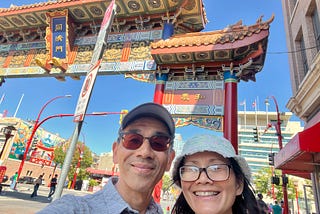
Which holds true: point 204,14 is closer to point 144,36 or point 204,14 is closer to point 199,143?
point 144,36

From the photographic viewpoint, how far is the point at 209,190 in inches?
60.3

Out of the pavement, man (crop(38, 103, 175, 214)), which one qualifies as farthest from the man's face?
the pavement

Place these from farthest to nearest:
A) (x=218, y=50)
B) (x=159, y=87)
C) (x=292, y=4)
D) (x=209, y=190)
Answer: (x=292, y=4), (x=159, y=87), (x=218, y=50), (x=209, y=190)

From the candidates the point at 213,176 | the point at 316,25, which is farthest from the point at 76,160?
the point at 213,176

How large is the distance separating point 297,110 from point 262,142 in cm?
7454

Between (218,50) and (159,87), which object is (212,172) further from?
(159,87)

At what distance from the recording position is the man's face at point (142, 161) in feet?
5.01

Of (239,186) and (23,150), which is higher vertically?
(23,150)

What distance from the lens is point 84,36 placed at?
9328mm

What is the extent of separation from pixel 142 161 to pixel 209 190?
0.53 m

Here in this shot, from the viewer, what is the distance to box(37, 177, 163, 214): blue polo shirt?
3.79 ft

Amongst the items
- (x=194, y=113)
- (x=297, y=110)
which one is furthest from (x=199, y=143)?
(x=297, y=110)

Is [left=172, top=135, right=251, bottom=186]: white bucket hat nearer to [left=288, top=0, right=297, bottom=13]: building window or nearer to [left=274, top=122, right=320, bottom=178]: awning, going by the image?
[left=274, top=122, right=320, bottom=178]: awning

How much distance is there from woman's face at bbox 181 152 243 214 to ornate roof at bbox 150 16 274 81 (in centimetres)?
583
